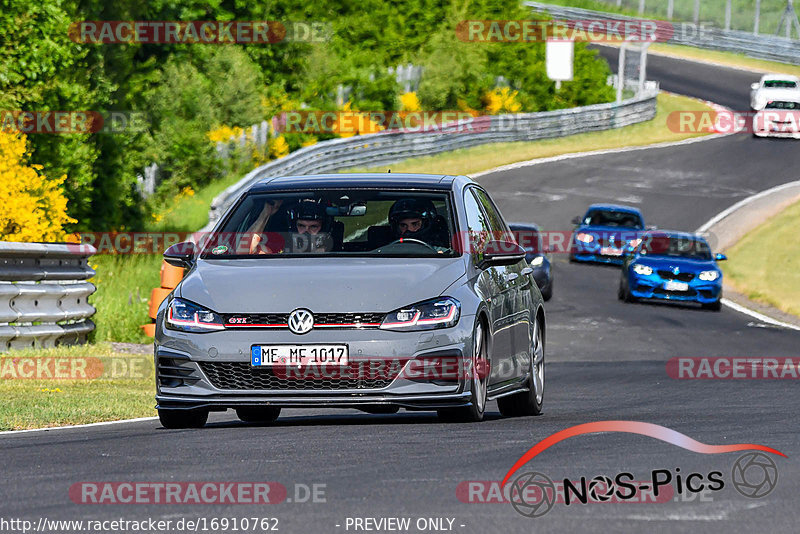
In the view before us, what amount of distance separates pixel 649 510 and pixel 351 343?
3.32m

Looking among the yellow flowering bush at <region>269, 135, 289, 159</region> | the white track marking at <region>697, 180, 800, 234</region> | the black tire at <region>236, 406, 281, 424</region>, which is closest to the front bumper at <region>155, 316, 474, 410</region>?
the black tire at <region>236, 406, 281, 424</region>

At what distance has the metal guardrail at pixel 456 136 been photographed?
4181 centimetres

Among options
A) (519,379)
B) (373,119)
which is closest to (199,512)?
(519,379)

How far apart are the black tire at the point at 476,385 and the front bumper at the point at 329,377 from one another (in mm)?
108

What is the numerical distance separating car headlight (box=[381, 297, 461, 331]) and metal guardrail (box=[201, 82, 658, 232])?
22917 millimetres

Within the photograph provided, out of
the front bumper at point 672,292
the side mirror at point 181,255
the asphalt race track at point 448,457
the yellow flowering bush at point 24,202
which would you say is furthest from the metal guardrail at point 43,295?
the front bumper at point 672,292

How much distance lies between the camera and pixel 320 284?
9.84 metres

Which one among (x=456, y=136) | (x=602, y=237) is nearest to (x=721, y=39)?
(x=456, y=136)

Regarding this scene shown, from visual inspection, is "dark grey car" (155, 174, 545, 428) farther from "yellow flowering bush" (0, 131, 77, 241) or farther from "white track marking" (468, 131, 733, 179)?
"white track marking" (468, 131, 733, 179)

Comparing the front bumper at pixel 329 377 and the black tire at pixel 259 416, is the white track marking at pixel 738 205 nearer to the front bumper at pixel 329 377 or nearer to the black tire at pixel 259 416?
the black tire at pixel 259 416

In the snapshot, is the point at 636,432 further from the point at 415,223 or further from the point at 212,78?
the point at 212,78

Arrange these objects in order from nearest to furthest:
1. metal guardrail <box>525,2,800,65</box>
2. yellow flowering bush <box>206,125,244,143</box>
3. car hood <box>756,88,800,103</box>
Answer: yellow flowering bush <box>206,125,244,143</box>, car hood <box>756,88,800,103</box>, metal guardrail <box>525,2,800,65</box>

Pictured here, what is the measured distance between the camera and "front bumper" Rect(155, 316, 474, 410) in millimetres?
9711

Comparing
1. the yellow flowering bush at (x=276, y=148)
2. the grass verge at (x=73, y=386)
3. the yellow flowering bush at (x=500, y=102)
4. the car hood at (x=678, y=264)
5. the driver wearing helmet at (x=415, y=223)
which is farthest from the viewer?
the yellow flowering bush at (x=500, y=102)
